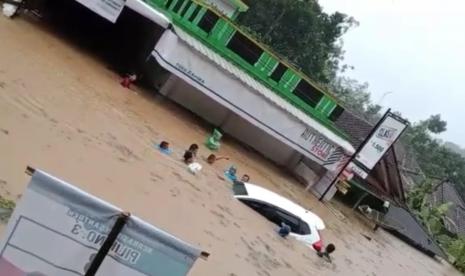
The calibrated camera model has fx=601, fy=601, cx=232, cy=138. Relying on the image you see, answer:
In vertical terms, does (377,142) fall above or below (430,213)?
above

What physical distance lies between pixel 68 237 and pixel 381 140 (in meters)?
19.6

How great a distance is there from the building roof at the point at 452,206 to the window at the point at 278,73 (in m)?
18.7

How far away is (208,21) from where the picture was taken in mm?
21281

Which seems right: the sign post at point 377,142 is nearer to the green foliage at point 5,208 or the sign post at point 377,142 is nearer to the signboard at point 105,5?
the signboard at point 105,5

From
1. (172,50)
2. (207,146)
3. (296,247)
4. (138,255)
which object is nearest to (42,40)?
(172,50)

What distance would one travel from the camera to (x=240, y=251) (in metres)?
12.5

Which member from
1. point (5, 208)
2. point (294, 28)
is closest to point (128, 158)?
point (5, 208)

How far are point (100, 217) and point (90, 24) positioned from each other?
23.0 metres

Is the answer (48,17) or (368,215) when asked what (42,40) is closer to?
(48,17)

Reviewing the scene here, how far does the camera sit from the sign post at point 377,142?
22.6 meters

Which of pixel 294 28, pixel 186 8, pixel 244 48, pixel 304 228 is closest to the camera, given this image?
pixel 304 228

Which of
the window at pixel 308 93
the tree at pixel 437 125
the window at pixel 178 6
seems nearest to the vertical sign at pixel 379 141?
the window at pixel 308 93

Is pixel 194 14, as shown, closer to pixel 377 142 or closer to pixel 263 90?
pixel 263 90

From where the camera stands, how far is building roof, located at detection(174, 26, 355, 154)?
20516mm
